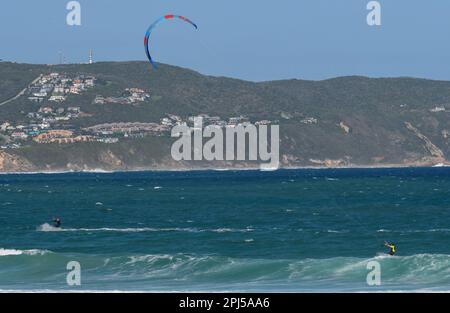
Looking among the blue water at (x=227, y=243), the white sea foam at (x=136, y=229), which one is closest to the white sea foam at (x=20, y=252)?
the blue water at (x=227, y=243)

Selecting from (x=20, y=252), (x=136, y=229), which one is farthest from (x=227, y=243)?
(x=20, y=252)

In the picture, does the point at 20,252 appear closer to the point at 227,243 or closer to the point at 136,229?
the point at 227,243

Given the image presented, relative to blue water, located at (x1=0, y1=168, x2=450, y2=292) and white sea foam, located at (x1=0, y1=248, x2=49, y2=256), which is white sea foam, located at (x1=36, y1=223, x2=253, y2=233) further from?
white sea foam, located at (x1=0, y1=248, x2=49, y2=256)

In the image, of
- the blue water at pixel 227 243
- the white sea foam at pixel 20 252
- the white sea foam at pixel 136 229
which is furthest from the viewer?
the white sea foam at pixel 136 229

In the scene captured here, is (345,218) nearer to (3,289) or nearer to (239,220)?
(239,220)

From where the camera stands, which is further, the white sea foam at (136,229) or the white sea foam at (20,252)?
the white sea foam at (136,229)

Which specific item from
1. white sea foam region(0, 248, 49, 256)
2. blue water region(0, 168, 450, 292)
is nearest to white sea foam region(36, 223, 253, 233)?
blue water region(0, 168, 450, 292)

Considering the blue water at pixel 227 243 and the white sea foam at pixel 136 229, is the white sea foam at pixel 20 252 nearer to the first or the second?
the blue water at pixel 227 243
